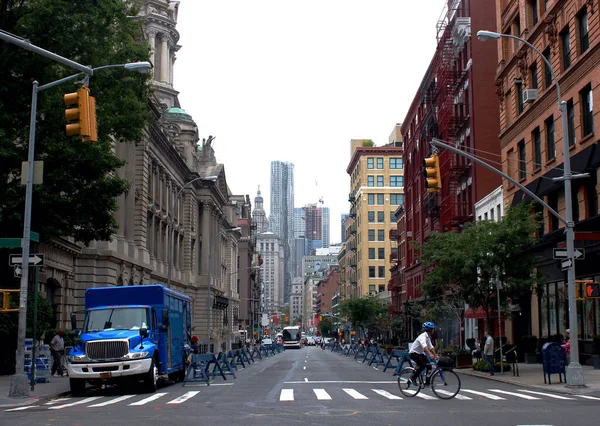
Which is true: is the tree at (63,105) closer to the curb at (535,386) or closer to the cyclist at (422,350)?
the cyclist at (422,350)

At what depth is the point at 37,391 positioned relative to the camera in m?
23.7

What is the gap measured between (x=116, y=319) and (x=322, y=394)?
7.40m

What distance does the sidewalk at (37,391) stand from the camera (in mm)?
19983

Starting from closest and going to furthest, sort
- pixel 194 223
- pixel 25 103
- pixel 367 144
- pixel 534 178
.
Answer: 1. pixel 25 103
2. pixel 534 178
3. pixel 194 223
4. pixel 367 144

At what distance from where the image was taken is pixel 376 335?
116 m

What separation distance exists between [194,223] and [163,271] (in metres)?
17.2

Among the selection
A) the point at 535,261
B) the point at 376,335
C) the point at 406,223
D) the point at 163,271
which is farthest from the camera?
the point at 376,335

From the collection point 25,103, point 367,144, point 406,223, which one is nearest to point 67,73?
point 25,103

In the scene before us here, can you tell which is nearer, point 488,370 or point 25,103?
point 25,103

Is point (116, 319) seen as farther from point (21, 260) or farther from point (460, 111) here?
point (460, 111)

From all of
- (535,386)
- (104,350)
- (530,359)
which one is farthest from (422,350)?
(530,359)

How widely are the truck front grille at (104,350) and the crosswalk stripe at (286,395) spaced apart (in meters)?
4.83

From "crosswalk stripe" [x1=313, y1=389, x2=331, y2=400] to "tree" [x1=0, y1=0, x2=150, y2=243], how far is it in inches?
475

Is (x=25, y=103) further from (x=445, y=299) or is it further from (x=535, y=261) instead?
(x=445, y=299)
